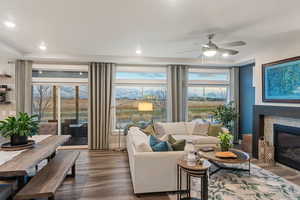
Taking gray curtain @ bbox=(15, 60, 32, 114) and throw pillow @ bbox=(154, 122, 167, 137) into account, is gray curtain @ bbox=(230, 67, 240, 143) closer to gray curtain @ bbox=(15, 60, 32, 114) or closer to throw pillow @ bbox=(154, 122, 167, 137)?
throw pillow @ bbox=(154, 122, 167, 137)

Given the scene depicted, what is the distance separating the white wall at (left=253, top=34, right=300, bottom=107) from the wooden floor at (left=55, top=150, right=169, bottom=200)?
365 cm

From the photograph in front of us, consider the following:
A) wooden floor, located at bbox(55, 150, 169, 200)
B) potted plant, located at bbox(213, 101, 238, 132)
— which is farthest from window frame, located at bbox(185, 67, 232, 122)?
wooden floor, located at bbox(55, 150, 169, 200)

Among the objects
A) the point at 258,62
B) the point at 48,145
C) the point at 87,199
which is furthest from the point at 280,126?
the point at 48,145

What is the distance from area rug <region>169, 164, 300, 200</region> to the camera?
2809mm

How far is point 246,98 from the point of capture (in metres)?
5.98

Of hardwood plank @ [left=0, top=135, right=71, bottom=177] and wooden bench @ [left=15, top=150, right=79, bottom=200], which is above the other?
hardwood plank @ [left=0, top=135, right=71, bottom=177]

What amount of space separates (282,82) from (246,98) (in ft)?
6.63

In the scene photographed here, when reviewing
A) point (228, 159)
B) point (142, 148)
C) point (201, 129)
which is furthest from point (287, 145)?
point (142, 148)

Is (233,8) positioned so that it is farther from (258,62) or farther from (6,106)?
(6,106)

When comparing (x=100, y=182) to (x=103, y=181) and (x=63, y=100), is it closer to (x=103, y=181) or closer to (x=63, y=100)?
(x=103, y=181)

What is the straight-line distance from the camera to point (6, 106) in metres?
5.27

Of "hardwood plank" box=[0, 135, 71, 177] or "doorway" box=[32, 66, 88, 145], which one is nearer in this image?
"hardwood plank" box=[0, 135, 71, 177]

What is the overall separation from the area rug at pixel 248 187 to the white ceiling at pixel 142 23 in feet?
8.92

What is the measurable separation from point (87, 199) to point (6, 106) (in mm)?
4230
